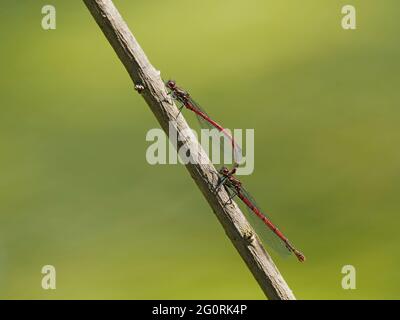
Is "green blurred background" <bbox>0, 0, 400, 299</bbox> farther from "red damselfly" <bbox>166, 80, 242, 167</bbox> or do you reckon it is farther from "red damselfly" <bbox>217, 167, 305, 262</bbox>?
"red damselfly" <bbox>166, 80, 242, 167</bbox>

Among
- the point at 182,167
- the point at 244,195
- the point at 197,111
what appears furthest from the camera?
the point at 182,167

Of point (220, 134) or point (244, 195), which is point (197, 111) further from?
point (244, 195)

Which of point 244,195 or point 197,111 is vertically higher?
point 197,111

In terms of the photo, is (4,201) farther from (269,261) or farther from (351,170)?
(269,261)

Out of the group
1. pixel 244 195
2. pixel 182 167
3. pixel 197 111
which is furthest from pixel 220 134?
pixel 182 167

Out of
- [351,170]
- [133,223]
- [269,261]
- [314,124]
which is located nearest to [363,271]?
[351,170]

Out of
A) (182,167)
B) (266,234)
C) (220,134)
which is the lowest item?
(266,234)

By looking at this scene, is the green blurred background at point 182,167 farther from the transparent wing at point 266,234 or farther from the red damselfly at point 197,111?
the red damselfly at point 197,111
